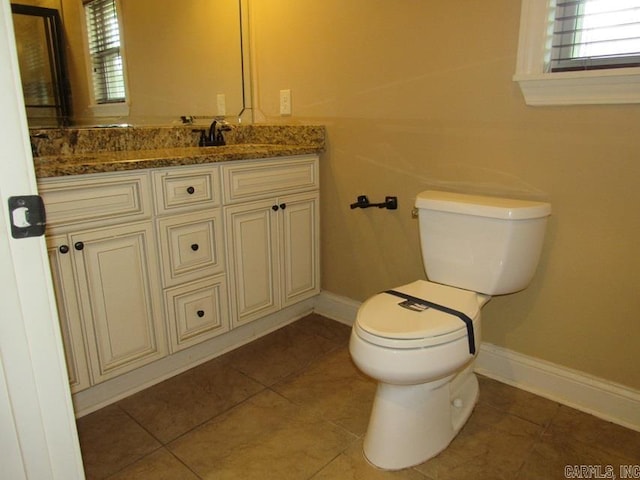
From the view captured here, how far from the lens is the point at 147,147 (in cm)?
207

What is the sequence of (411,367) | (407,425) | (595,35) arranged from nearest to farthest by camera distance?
(411,367) → (407,425) → (595,35)

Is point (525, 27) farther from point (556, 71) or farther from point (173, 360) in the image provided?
point (173, 360)

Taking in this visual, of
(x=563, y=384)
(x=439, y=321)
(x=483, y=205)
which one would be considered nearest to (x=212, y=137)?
(x=483, y=205)

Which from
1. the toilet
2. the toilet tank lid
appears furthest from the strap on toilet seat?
the toilet tank lid

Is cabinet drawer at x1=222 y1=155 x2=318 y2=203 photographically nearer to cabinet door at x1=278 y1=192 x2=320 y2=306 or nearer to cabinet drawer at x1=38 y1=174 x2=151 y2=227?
cabinet door at x1=278 y1=192 x2=320 y2=306

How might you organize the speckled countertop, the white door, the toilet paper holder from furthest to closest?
the toilet paper holder < the speckled countertop < the white door

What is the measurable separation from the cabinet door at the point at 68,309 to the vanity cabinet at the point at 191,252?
0.32 meters

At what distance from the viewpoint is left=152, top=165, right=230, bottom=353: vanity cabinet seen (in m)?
1.70

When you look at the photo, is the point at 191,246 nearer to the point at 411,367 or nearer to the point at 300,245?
the point at 300,245

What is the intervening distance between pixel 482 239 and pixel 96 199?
4.27ft

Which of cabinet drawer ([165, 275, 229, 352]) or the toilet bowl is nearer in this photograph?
the toilet bowl

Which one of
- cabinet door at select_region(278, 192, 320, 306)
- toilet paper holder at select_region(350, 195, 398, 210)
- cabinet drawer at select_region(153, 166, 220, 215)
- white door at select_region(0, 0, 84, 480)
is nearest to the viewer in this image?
white door at select_region(0, 0, 84, 480)

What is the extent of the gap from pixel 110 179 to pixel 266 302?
926mm

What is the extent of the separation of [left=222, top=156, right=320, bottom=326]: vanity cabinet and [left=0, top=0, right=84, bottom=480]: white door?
1.25 metres
